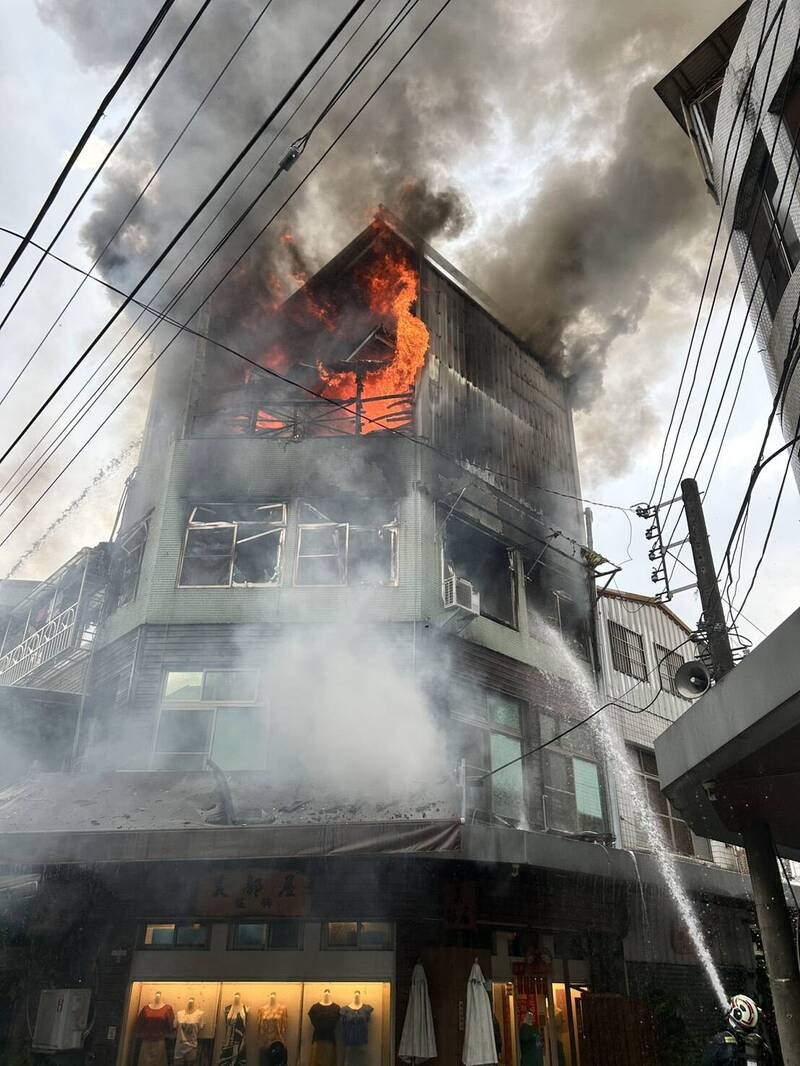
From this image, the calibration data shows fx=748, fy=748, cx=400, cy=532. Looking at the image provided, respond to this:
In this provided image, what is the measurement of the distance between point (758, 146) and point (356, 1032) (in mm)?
13094

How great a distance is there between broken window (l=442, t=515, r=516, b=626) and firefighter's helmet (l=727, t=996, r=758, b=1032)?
9115mm

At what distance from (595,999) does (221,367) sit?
14.8 m

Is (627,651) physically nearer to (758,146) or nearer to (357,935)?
(357,935)

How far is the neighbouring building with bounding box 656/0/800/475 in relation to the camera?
28.6 feet

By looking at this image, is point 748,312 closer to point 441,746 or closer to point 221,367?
point 441,746

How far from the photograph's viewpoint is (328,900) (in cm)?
1126

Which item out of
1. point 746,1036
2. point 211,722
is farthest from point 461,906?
point 746,1036

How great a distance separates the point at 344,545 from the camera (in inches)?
587

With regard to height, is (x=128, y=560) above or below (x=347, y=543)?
above

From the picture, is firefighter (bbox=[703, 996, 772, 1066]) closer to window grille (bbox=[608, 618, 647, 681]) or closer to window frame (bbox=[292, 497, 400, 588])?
window frame (bbox=[292, 497, 400, 588])

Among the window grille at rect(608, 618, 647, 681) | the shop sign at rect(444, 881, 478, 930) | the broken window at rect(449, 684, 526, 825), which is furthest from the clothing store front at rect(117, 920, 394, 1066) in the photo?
the window grille at rect(608, 618, 647, 681)

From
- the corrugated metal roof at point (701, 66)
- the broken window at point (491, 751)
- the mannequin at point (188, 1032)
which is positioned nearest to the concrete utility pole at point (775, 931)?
the broken window at point (491, 751)

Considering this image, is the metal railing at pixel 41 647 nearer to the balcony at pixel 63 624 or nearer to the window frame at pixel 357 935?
the balcony at pixel 63 624

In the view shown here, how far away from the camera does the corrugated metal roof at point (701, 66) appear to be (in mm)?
10639
